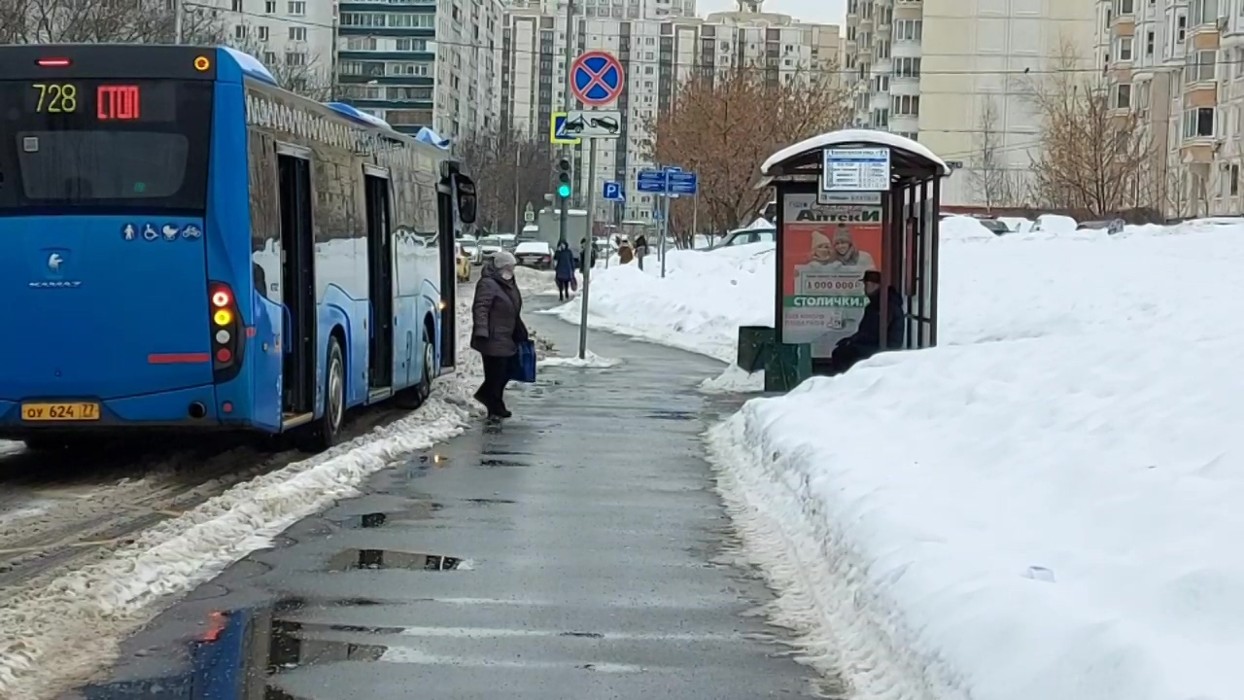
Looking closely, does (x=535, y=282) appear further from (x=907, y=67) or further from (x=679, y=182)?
(x=907, y=67)

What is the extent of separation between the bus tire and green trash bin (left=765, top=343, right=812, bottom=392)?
6.34 meters

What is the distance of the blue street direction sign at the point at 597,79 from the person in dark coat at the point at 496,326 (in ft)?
17.5

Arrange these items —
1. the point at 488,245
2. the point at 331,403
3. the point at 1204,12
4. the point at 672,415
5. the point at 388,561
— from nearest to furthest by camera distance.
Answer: the point at 388,561, the point at 331,403, the point at 672,415, the point at 1204,12, the point at 488,245

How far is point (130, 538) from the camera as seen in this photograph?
9836 millimetres

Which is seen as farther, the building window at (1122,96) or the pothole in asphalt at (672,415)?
the building window at (1122,96)

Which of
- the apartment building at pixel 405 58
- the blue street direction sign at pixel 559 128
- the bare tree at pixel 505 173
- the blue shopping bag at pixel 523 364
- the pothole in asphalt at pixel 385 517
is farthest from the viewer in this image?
the apartment building at pixel 405 58

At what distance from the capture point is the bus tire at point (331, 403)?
14438 mm

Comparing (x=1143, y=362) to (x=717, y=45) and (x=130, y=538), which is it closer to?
(x=130, y=538)

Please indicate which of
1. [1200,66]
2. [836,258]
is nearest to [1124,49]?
[1200,66]

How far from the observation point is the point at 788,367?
65.0ft

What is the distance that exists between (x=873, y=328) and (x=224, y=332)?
9.60 meters

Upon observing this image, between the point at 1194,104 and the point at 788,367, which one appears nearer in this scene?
the point at 788,367

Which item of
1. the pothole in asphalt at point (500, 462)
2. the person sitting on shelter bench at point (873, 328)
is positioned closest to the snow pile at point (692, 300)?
the person sitting on shelter bench at point (873, 328)

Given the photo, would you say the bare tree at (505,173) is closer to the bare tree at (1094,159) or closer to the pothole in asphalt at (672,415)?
the bare tree at (1094,159)
